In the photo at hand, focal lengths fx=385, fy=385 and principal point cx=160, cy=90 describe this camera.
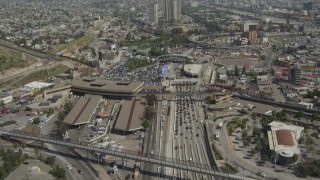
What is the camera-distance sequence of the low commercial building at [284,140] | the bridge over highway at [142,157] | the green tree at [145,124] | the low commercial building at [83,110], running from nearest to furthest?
the bridge over highway at [142,157], the low commercial building at [284,140], the green tree at [145,124], the low commercial building at [83,110]

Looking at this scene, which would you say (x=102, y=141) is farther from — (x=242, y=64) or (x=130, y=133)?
(x=242, y=64)

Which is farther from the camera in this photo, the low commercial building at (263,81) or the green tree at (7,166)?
the low commercial building at (263,81)

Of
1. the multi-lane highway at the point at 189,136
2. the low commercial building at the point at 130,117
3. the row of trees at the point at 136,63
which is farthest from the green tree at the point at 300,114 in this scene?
the row of trees at the point at 136,63

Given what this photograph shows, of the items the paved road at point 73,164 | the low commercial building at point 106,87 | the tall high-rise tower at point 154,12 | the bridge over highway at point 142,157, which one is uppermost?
the tall high-rise tower at point 154,12

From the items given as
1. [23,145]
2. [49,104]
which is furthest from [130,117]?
[49,104]

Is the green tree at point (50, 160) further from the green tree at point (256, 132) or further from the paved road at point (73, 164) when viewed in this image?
the green tree at point (256, 132)

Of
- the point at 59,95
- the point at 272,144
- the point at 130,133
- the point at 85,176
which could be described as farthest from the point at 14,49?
the point at 272,144
